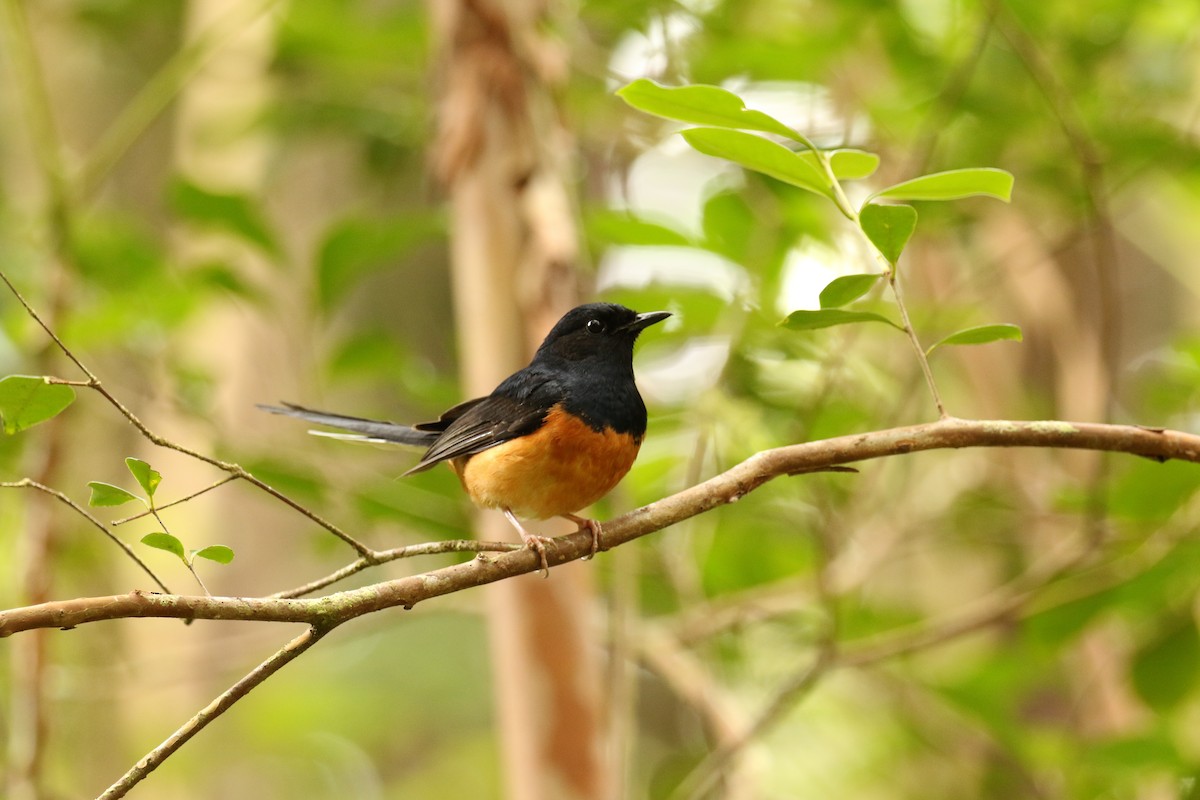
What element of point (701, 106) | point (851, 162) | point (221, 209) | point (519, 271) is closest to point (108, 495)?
point (701, 106)

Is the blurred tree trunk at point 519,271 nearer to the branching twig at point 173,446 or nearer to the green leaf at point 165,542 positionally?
the branching twig at point 173,446

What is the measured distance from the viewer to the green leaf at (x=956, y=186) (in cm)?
163

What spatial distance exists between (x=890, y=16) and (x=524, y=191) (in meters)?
1.37

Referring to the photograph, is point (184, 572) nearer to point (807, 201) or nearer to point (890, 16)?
point (807, 201)

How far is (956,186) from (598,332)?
1472mm

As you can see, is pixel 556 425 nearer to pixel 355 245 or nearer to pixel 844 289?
pixel 355 245

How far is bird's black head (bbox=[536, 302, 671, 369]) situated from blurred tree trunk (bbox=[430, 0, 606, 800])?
0.17 meters

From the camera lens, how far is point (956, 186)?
169cm

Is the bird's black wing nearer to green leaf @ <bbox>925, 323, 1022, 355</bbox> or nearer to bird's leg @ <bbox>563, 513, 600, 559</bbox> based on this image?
bird's leg @ <bbox>563, 513, 600, 559</bbox>

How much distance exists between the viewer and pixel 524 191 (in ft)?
11.1

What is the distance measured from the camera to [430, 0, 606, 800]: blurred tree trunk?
325 cm

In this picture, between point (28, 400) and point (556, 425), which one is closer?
point (28, 400)

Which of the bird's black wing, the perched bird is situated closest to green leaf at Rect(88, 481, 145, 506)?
the perched bird

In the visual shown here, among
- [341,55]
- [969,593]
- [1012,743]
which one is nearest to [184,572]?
[341,55]
